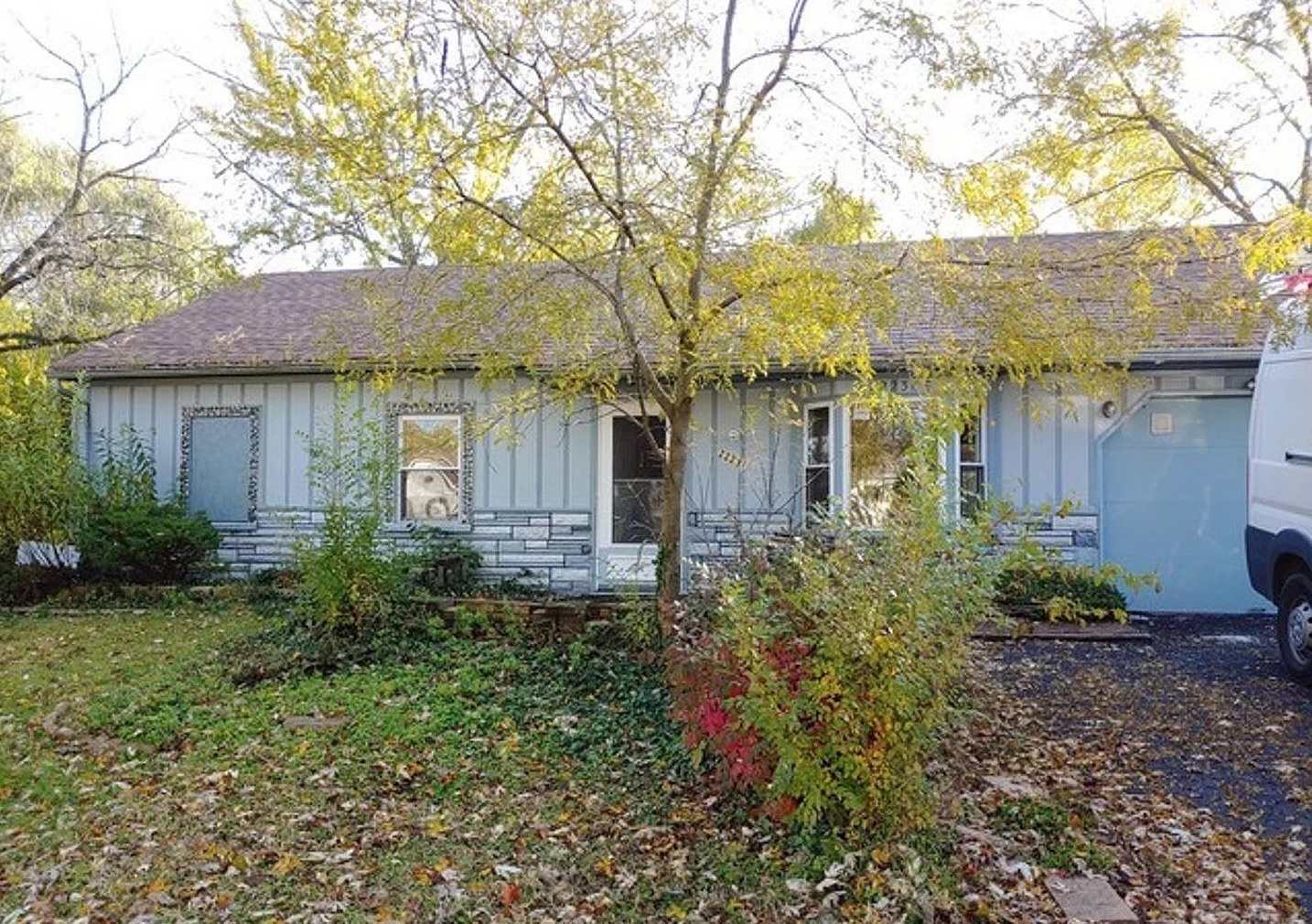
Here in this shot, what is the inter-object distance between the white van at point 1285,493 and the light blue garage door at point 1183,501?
253 centimetres

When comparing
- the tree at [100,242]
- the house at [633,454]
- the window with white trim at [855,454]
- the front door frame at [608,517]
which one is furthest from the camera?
the tree at [100,242]

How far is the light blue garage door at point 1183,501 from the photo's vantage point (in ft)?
30.2

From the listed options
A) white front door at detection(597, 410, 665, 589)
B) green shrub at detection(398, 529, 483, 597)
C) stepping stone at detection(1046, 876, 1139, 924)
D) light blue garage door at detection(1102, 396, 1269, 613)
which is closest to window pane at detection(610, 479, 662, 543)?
white front door at detection(597, 410, 665, 589)

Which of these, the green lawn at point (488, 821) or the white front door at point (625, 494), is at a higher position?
the white front door at point (625, 494)

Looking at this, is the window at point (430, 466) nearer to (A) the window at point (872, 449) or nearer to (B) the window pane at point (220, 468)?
(B) the window pane at point (220, 468)

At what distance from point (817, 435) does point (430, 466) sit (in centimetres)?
416

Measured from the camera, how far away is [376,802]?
4.41 m

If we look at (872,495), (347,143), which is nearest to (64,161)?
(347,143)

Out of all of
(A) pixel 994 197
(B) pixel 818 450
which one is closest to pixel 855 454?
(B) pixel 818 450

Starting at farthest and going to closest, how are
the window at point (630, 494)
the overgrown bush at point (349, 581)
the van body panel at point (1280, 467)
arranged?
the window at point (630, 494), the overgrown bush at point (349, 581), the van body panel at point (1280, 467)

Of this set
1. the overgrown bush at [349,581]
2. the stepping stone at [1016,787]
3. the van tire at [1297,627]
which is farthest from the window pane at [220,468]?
the van tire at [1297,627]

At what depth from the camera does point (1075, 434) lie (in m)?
9.32

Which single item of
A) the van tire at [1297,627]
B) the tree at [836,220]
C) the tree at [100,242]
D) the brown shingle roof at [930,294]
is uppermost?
the tree at [100,242]

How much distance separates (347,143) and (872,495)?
3.18 m
